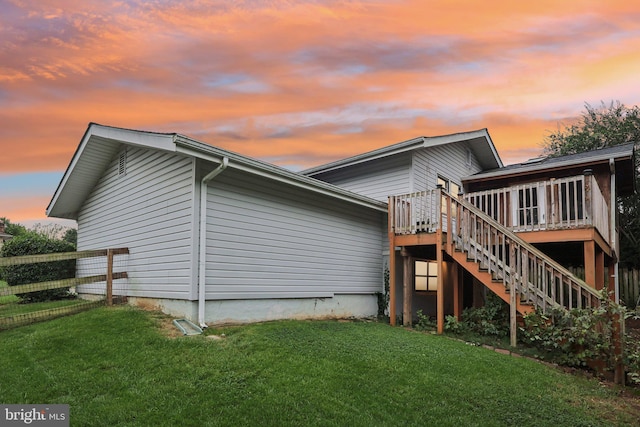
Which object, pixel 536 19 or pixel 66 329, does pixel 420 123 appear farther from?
pixel 66 329

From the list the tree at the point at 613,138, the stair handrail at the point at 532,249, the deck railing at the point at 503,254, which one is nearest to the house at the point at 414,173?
the deck railing at the point at 503,254

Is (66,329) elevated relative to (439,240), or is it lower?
lower

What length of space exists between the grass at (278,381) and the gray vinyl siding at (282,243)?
138cm

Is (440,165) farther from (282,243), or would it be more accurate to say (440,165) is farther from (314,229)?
(282,243)

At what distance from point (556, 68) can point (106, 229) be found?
12391 mm

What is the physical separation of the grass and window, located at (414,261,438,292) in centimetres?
527

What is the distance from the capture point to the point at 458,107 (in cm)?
1359

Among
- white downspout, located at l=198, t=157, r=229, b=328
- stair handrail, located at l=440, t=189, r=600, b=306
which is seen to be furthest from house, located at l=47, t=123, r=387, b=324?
stair handrail, located at l=440, t=189, r=600, b=306

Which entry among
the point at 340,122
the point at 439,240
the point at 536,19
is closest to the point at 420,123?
the point at 340,122

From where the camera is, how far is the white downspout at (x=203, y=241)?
723 cm

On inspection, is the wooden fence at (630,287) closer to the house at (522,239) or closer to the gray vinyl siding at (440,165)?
the house at (522,239)

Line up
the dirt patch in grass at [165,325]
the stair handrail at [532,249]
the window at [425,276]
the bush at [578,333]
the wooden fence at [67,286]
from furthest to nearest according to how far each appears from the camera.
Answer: the window at [425,276] < the wooden fence at [67,286] < the stair handrail at [532,249] < the dirt patch in grass at [165,325] < the bush at [578,333]

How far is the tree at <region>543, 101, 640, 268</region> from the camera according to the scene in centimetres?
1938

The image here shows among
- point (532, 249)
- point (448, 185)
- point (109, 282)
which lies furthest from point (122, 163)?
point (448, 185)
